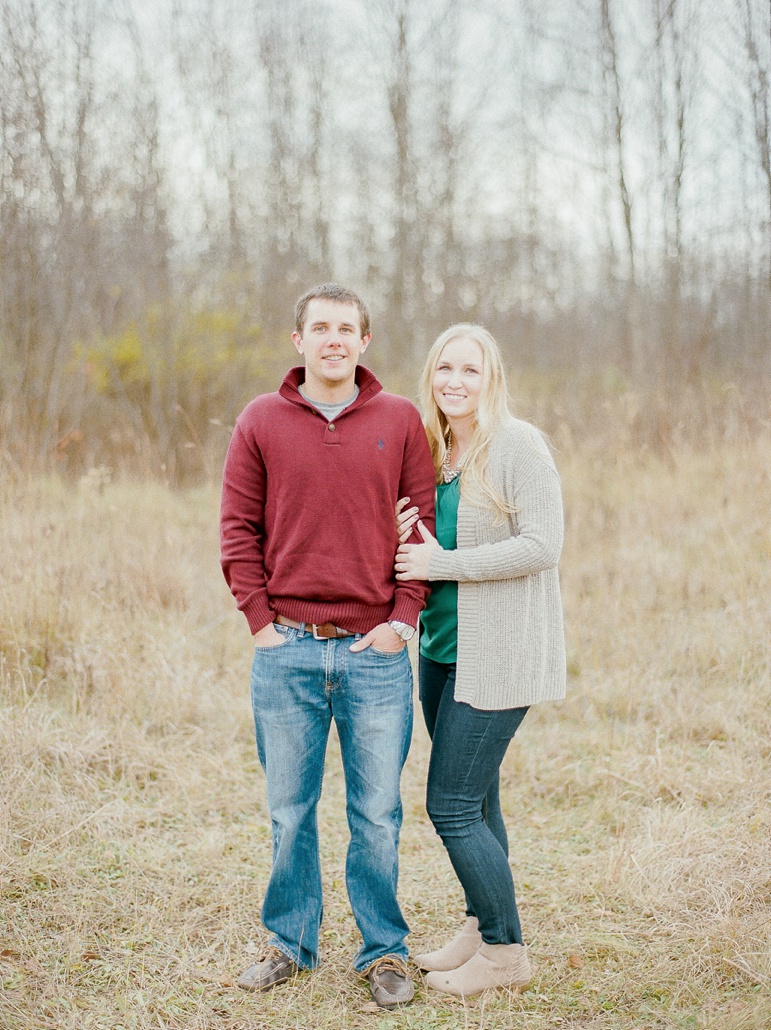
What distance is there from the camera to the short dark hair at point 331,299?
2746mm

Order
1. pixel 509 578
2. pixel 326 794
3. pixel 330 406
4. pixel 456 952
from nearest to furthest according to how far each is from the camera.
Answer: pixel 509 578
pixel 330 406
pixel 456 952
pixel 326 794

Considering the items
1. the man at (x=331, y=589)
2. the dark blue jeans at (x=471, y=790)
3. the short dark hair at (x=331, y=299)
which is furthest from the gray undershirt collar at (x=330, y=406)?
the dark blue jeans at (x=471, y=790)

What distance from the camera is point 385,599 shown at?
2709mm

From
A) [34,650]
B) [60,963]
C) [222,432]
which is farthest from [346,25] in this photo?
[60,963]

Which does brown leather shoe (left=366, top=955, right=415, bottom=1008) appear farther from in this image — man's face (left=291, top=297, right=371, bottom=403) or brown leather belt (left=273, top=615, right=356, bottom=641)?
man's face (left=291, top=297, right=371, bottom=403)

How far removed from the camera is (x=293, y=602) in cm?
270

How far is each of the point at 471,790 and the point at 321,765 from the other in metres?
0.47

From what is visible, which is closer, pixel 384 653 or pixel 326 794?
pixel 384 653

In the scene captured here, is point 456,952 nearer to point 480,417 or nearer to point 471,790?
point 471,790

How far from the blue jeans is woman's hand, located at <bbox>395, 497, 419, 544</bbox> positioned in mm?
341

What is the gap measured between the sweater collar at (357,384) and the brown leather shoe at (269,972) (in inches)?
66.7

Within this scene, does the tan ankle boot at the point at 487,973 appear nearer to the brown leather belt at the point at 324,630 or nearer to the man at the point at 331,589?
the man at the point at 331,589

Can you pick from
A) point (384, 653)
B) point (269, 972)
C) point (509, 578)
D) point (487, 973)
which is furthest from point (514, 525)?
point (269, 972)

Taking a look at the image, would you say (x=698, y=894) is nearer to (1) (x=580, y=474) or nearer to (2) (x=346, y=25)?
(1) (x=580, y=474)
